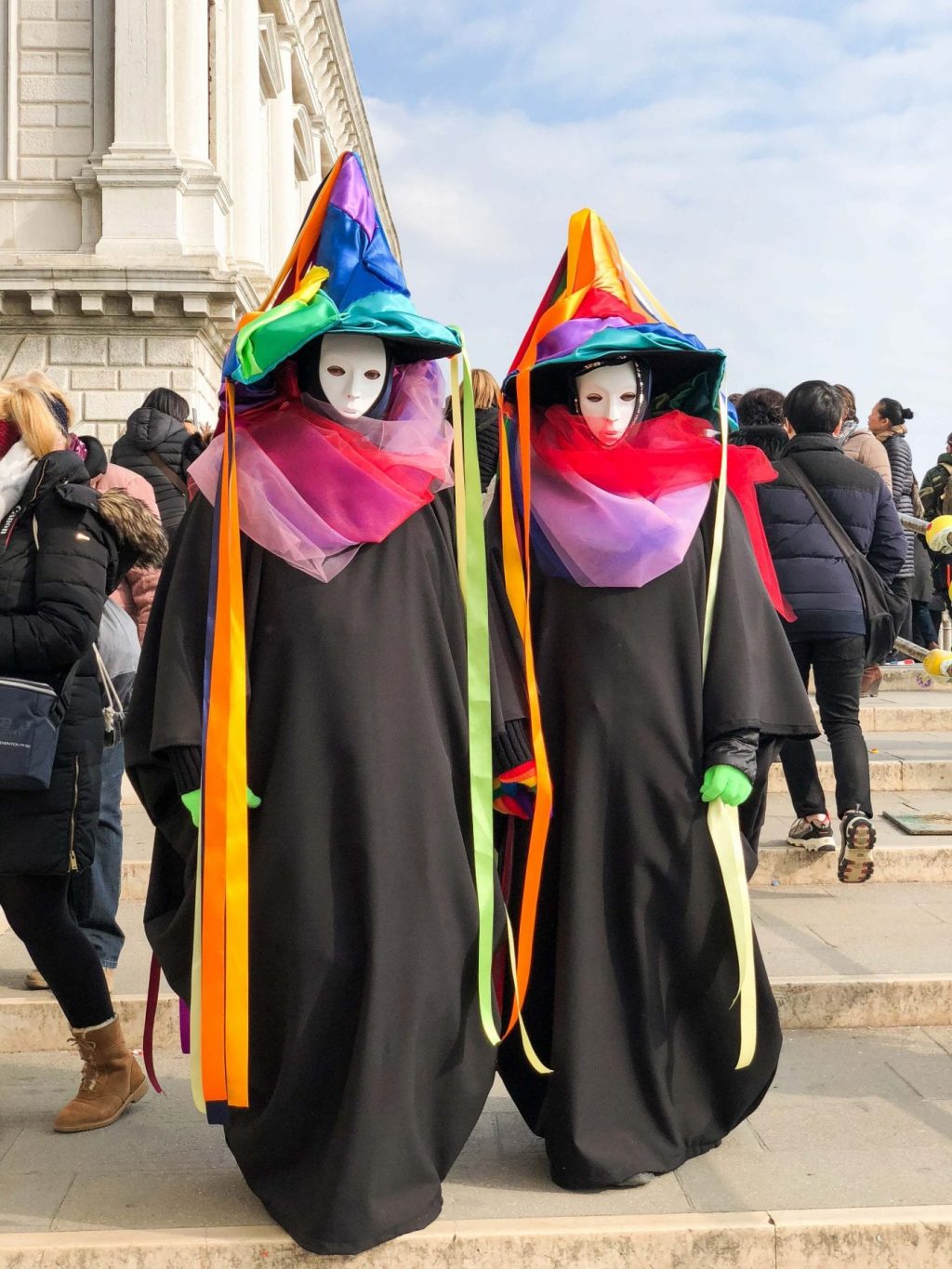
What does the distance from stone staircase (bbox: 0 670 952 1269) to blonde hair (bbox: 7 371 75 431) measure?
Result: 172 centimetres

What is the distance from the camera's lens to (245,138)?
2073cm

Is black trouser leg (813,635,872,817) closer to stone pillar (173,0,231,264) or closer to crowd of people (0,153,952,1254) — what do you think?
crowd of people (0,153,952,1254)

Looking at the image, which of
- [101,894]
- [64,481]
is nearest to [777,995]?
[101,894]

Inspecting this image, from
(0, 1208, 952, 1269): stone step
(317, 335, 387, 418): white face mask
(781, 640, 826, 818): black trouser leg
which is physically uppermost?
(317, 335, 387, 418): white face mask

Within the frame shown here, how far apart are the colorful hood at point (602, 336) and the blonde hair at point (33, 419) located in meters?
1.16

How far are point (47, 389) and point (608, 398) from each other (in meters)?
1.61

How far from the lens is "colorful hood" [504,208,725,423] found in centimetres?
320

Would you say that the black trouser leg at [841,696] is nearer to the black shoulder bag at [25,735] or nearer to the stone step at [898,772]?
the stone step at [898,772]

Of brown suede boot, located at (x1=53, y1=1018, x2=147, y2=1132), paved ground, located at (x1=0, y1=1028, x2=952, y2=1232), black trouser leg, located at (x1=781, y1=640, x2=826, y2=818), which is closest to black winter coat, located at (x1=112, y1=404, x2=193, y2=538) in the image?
black trouser leg, located at (x1=781, y1=640, x2=826, y2=818)

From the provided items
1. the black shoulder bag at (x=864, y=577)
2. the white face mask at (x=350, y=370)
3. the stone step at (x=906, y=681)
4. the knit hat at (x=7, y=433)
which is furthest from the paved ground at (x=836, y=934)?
the stone step at (x=906, y=681)

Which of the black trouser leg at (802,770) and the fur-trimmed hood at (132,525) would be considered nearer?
the fur-trimmed hood at (132,525)

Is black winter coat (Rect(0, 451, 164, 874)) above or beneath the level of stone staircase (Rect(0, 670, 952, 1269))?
above

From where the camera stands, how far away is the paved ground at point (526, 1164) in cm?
298

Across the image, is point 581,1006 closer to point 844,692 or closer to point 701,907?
point 701,907
